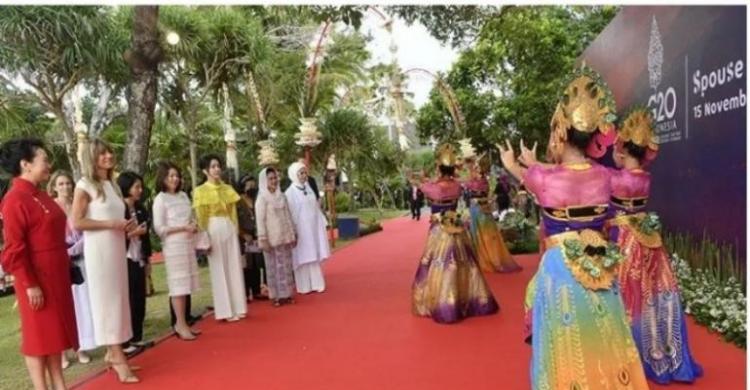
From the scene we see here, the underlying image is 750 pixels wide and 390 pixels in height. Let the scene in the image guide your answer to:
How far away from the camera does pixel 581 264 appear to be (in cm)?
275

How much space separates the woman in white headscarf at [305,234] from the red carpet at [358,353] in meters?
0.54

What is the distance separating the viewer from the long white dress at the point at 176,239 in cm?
461

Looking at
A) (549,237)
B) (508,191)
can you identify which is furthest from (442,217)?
(508,191)

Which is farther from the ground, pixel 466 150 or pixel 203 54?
pixel 203 54

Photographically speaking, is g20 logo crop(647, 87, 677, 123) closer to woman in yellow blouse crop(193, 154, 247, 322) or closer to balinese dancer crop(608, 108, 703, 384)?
balinese dancer crop(608, 108, 703, 384)

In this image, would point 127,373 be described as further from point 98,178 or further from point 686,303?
point 686,303

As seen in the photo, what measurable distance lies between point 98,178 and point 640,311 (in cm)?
302

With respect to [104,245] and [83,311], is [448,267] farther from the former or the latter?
[83,311]

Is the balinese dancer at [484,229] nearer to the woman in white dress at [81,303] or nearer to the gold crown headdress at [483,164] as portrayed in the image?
the gold crown headdress at [483,164]

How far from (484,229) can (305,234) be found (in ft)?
7.08

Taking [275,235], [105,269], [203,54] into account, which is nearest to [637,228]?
[105,269]

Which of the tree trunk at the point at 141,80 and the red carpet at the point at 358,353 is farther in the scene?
the tree trunk at the point at 141,80

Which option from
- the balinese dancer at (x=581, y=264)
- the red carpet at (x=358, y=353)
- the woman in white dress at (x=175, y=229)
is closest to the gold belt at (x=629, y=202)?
the balinese dancer at (x=581, y=264)

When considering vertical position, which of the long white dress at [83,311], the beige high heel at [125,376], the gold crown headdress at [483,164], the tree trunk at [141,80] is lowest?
the beige high heel at [125,376]
